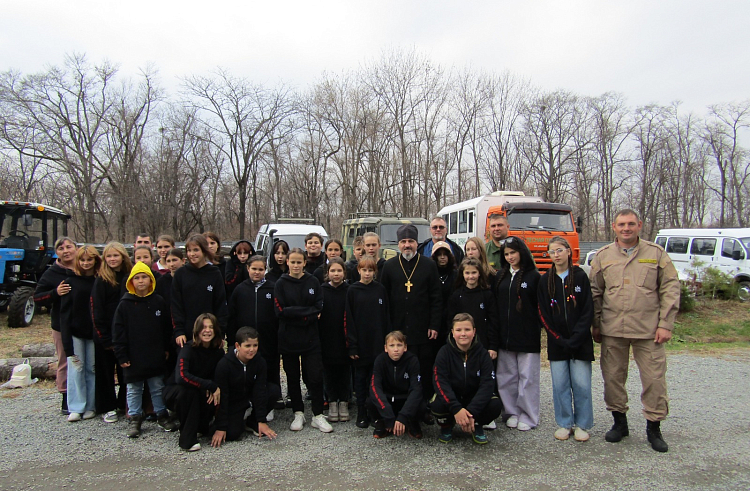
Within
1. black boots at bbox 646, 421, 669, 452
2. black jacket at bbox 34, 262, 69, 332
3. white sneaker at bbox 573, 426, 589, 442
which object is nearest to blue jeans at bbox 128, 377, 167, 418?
black jacket at bbox 34, 262, 69, 332

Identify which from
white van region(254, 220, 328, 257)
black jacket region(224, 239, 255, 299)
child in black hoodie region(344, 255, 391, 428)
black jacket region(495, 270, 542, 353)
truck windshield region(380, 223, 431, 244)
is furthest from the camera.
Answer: white van region(254, 220, 328, 257)

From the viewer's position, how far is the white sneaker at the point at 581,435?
4.02 m

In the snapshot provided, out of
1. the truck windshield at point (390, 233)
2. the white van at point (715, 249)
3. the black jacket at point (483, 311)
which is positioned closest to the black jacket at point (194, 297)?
the black jacket at point (483, 311)

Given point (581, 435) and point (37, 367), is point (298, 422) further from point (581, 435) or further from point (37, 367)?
point (37, 367)

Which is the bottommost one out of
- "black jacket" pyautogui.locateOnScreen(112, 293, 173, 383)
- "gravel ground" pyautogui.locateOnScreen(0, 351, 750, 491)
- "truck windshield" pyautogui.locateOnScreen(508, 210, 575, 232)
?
"gravel ground" pyautogui.locateOnScreen(0, 351, 750, 491)

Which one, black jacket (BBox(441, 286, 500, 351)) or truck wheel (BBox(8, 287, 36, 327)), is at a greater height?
black jacket (BBox(441, 286, 500, 351))

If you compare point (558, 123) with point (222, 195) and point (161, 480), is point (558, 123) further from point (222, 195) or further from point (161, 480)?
point (161, 480)

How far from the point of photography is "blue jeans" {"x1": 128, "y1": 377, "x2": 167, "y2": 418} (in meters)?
4.40

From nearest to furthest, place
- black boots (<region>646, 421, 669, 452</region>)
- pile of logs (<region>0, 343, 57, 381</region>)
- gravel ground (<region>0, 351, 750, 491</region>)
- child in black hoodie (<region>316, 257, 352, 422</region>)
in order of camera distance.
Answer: gravel ground (<region>0, 351, 750, 491</region>), black boots (<region>646, 421, 669, 452</region>), child in black hoodie (<region>316, 257, 352, 422</region>), pile of logs (<region>0, 343, 57, 381</region>)

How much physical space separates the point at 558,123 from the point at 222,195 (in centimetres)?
2676

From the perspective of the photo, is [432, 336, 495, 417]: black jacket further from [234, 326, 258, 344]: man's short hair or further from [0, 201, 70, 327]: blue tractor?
[0, 201, 70, 327]: blue tractor

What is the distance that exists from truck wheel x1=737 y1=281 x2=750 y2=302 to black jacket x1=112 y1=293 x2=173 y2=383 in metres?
13.1

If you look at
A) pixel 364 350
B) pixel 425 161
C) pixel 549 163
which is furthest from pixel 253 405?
pixel 549 163

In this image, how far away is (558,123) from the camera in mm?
34406
